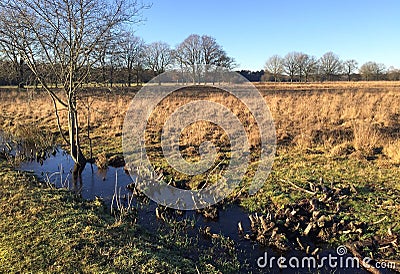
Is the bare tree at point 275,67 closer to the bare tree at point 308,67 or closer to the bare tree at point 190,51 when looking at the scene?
the bare tree at point 308,67

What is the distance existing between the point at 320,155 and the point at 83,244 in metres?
7.91

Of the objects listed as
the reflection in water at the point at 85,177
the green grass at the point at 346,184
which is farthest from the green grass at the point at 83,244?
the green grass at the point at 346,184

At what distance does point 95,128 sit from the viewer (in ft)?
53.1

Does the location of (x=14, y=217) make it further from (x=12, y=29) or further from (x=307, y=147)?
(x=307, y=147)

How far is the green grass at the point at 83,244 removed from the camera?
16.0 ft

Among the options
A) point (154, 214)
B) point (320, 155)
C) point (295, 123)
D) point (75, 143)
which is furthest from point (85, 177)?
point (295, 123)

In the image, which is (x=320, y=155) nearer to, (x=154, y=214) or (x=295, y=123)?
(x=295, y=123)

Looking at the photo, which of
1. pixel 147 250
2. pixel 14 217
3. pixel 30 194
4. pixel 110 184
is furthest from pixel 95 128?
pixel 147 250

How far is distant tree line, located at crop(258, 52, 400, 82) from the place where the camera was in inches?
2464

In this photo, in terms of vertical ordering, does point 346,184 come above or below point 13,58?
below

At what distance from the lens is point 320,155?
406 inches

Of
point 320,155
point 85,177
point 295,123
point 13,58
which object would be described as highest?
point 13,58

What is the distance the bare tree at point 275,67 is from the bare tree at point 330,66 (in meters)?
8.73

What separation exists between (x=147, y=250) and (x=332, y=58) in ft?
232
